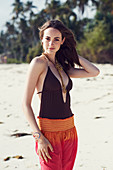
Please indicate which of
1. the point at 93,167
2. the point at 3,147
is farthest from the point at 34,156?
the point at 93,167

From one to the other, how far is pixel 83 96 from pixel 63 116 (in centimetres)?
664

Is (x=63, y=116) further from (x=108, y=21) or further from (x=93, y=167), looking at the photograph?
(x=108, y=21)

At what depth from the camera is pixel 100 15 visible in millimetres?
37125

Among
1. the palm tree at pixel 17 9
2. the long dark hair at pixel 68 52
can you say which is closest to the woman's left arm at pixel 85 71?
the long dark hair at pixel 68 52

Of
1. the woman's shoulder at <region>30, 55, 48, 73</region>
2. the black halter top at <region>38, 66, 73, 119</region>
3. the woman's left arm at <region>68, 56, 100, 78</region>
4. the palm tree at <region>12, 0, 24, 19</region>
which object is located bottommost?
the black halter top at <region>38, 66, 73, 119</region>

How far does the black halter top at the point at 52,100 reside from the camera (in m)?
2.13

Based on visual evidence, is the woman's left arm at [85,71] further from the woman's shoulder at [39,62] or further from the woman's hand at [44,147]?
the woman's hand at [44,147]

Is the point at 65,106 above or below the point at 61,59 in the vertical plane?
below

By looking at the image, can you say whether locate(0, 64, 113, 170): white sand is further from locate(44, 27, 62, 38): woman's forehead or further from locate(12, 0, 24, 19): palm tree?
locate(12, 0, 24, 19): palm tree

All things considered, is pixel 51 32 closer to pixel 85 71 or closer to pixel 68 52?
pixel 68 52

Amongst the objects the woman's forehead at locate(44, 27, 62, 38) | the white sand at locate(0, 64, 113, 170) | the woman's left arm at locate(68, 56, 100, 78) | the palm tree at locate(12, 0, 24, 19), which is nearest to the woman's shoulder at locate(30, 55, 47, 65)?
the woman's forehead at locate(44, 27, 62, 38)

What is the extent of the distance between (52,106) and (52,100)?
0.05 meters

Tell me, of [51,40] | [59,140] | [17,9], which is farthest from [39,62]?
[17,9]

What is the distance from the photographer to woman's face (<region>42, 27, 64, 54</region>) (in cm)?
220
